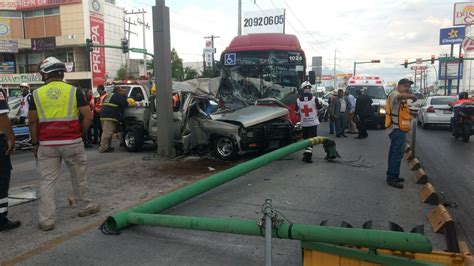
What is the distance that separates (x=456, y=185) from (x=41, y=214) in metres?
6.72

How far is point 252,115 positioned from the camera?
9.78 m

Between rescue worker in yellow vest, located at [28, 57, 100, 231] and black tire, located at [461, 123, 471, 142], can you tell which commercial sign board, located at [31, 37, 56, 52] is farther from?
rescue worker in yellow vest, located at [28, 57, 100, 231]

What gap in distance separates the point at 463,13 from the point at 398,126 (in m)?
63.1

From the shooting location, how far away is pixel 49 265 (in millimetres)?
4004

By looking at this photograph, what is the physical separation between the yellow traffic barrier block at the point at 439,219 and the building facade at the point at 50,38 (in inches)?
1977

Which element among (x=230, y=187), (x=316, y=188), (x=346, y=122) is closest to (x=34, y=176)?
(x=230, y=187)

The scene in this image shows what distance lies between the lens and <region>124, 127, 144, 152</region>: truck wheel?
11250 mm

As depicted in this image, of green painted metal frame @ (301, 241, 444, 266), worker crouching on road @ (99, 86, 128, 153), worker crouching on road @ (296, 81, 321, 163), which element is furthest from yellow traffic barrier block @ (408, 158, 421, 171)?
worker crouching on road @ (99, 86, 128, 153)

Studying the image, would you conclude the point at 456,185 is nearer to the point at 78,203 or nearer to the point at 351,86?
the point at 78,203

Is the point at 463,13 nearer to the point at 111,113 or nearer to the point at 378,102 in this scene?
the point at 378,102

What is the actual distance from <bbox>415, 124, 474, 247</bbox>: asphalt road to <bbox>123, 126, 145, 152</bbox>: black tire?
7.12 meters

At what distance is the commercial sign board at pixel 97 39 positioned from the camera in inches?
2056

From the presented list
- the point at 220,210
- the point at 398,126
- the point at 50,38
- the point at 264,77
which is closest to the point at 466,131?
the point at 264,77

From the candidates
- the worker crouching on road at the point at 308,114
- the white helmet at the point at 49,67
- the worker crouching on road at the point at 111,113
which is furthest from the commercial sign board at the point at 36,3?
the white helmet at the point at 49,67
